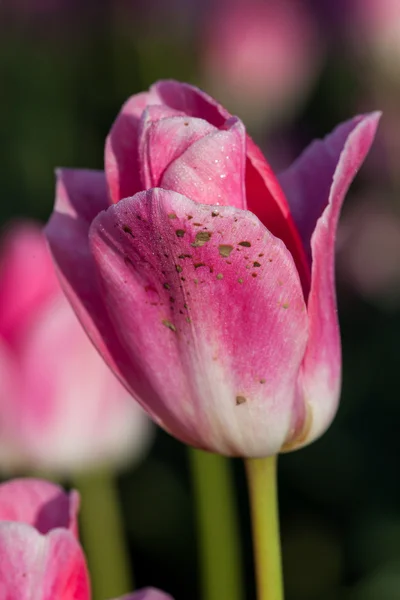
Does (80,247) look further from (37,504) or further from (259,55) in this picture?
(259,55)

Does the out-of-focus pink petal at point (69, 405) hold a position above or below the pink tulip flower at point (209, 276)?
below

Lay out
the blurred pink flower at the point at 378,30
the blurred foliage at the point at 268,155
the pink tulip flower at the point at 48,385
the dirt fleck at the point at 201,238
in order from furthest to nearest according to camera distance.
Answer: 1. the blurred pink flower at the point at 378,30
2. the blurred foliage at the point at 268,155
3. the pink tulip flower at the point at 48,385
4. the dirt fleck at the point at 201,238

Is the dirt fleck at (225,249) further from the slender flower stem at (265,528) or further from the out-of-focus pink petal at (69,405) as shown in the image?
the out-of-focus pink petal at (69,405)

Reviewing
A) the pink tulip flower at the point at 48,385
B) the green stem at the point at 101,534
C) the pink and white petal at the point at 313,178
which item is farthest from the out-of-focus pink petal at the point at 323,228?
the green stem at the point at 101,534

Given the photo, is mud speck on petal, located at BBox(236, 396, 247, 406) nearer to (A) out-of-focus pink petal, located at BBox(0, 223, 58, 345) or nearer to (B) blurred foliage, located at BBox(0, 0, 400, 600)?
(A) out-of-focus pink petal, located at BBox(0, 223, 58, 345)

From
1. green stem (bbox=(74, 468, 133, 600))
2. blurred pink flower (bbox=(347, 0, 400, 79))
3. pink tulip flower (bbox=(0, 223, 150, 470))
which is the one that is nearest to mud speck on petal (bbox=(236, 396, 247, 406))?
pink tulip flower (bbox=(0, 223, 150, 470))

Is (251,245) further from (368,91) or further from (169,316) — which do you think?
(368,91)

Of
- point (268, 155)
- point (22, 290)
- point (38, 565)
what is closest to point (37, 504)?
point (38, 565)
